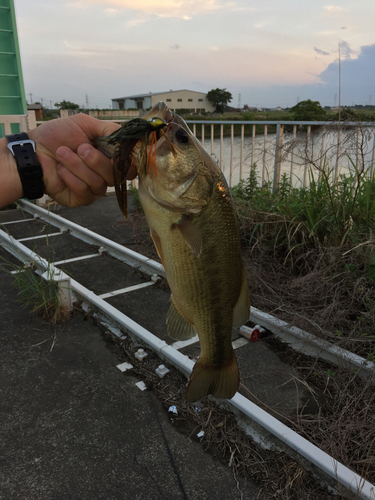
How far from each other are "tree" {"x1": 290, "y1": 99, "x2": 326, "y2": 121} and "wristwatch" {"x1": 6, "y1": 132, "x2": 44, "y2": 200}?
17.4ft

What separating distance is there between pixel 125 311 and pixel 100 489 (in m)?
2.14

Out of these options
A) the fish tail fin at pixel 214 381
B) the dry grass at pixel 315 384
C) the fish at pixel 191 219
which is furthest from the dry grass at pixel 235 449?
the fish at pixel 191 219

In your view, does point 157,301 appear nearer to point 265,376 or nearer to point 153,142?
point 265,376

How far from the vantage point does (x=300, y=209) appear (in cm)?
488

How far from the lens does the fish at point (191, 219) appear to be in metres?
1.38

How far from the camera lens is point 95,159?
1.79 m

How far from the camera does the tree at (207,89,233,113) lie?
9008mm

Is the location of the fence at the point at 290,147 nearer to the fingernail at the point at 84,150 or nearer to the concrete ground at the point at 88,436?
the fingernail at the point at 84,150

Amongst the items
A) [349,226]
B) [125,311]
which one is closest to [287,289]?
[349,226]

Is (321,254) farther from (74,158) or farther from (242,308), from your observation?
(74,158)

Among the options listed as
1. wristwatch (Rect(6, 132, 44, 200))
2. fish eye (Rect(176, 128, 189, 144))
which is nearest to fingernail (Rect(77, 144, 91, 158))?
wristwatch (Rect(6, 132, 44, 200))

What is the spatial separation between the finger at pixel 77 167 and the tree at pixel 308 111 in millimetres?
5244

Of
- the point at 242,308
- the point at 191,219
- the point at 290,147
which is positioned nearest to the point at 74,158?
the point at 191,219

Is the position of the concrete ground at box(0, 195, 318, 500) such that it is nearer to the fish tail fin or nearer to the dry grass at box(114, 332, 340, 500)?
the dry grass at box(114, 332, 340, 500)
